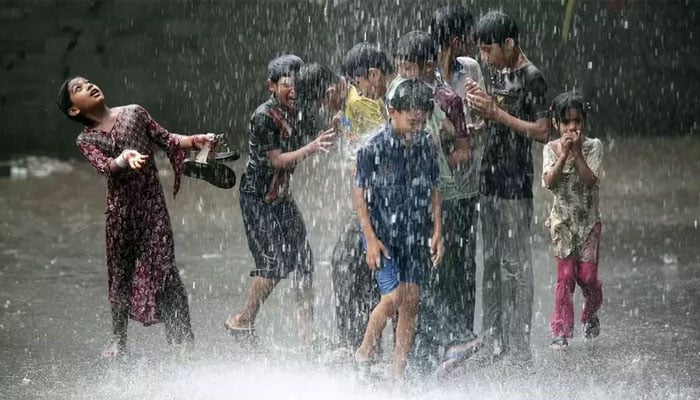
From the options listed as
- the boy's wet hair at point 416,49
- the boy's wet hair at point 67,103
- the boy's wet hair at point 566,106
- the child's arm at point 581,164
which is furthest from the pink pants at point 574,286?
the boy's wet hair at point 67,103

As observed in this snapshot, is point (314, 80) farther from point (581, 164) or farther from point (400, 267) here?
point (581, 164)

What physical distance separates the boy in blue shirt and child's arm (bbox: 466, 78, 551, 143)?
30 centimetres

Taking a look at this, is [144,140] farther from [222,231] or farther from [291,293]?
[222,231]

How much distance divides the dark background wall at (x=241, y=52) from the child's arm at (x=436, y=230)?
677 centimetres

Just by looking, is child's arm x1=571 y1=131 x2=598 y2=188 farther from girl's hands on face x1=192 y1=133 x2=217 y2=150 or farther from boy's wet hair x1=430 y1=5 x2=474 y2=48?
girl's hands on face x1=192 y1=133 x2=217 y2=150

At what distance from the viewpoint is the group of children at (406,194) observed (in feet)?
17.4

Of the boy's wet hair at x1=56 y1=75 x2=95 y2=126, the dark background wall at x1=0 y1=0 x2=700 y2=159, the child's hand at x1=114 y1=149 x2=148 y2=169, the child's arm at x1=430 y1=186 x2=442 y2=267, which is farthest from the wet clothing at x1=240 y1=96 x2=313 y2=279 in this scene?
the dark background wall at x1=0 y1=0 x2=700 y2=159

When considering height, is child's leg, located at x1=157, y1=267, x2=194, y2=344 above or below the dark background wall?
below

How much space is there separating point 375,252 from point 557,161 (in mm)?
1166

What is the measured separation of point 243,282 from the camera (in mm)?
7617

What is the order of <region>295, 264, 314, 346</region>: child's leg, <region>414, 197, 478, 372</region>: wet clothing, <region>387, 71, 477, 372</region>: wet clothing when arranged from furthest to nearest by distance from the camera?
<region>295, 264, 314, 346</region>: child's leg < <region>414, 197, 478, 372</region>: wet clothing < <region>387, 71, 477, 372</region>: wet clothing

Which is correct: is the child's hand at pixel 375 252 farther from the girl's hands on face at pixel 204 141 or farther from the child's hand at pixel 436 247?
the girl's hands on face at pixel 204 141

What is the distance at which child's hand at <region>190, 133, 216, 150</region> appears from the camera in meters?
5.86

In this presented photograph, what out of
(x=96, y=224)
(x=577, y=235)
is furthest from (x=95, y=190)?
(x=577, y=235)
